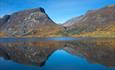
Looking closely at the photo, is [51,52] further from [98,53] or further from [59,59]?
[59,59]

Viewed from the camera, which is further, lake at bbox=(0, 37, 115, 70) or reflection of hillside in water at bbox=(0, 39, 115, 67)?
reflection of hillside in water at bbox=(0, 39, 115, 67)

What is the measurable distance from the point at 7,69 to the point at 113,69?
17092 mm

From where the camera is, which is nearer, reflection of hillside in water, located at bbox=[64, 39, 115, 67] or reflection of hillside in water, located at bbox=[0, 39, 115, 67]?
reflection of hillside in water, located at bbox=[64, 39, 115, 67]

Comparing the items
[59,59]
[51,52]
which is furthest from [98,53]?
[51,52]

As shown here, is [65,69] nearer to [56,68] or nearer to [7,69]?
[56,68]

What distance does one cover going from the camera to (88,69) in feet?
108

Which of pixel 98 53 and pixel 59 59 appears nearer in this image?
pixel 59 59

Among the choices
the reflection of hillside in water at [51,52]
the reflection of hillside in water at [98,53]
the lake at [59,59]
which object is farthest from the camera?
the reflection of hillside in water at [51,52]

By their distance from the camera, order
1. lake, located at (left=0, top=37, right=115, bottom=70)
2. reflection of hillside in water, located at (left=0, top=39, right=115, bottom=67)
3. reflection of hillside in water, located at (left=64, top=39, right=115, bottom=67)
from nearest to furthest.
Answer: lake, located at (left=0, top=37, right=115, bottom=70)
reflection of hillside in water, located at (left=64, top=39, right=115, bottom=67)
reflection of hillside in water, located at (left=0, top=39, right=115, bottom=67)

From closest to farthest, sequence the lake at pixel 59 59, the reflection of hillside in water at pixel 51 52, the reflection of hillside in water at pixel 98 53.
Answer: the lake at pixel 59 59, the reflection of hillside in water at pixel 98 53, the reflection of hillside in water at pixel 51 52

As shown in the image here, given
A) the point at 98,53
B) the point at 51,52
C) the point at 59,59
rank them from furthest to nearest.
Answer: the point at 51,52 < the point at 98,53 < the point at 59,59

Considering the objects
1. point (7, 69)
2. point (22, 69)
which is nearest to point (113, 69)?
point (22, 69)

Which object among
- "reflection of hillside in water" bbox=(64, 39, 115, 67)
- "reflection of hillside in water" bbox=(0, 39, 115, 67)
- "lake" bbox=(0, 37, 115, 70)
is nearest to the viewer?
"lake" bbox=(0, 37, 115, 70)

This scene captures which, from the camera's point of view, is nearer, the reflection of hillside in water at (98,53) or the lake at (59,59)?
the lake at (59,59)
